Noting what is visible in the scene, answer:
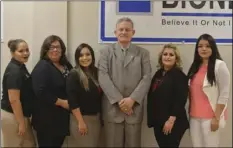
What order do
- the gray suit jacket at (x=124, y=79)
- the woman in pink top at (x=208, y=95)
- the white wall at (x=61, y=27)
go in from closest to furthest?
the woman in pink top at (x=208, y=95) < the gray suit jacket at (x=124, y=79) < the white wall at (x=61, y=27)

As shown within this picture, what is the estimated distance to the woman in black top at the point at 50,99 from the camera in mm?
2822

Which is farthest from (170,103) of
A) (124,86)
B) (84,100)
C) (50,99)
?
(50,99)

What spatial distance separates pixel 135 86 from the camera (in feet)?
9.51

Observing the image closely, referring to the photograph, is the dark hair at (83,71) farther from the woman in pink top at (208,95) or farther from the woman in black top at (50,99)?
the woman in pink top at (208,95)

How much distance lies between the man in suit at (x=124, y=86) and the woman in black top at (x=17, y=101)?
2.52 feet

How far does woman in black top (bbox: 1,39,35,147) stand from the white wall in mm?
331

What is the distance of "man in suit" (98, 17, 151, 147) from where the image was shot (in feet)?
9.34

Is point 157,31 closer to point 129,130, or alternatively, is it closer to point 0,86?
point 129,130

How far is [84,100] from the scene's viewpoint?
285cm

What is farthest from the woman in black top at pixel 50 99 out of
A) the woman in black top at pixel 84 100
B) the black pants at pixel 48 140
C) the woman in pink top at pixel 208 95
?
the woman in pink top at pixel 208 95

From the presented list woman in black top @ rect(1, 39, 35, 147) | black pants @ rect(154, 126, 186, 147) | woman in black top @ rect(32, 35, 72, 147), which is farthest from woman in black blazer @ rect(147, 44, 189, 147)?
woman in black top @ rect(1, 39, 35, 147)

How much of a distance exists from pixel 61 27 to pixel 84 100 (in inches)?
36.7

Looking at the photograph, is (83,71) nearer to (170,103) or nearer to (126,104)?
(126,104)

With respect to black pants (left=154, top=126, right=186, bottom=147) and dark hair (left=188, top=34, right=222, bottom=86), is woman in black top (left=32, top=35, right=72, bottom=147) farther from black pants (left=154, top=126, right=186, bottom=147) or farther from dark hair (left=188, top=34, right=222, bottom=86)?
dark hair (left=188, top=34, right=222, bottom=86)
